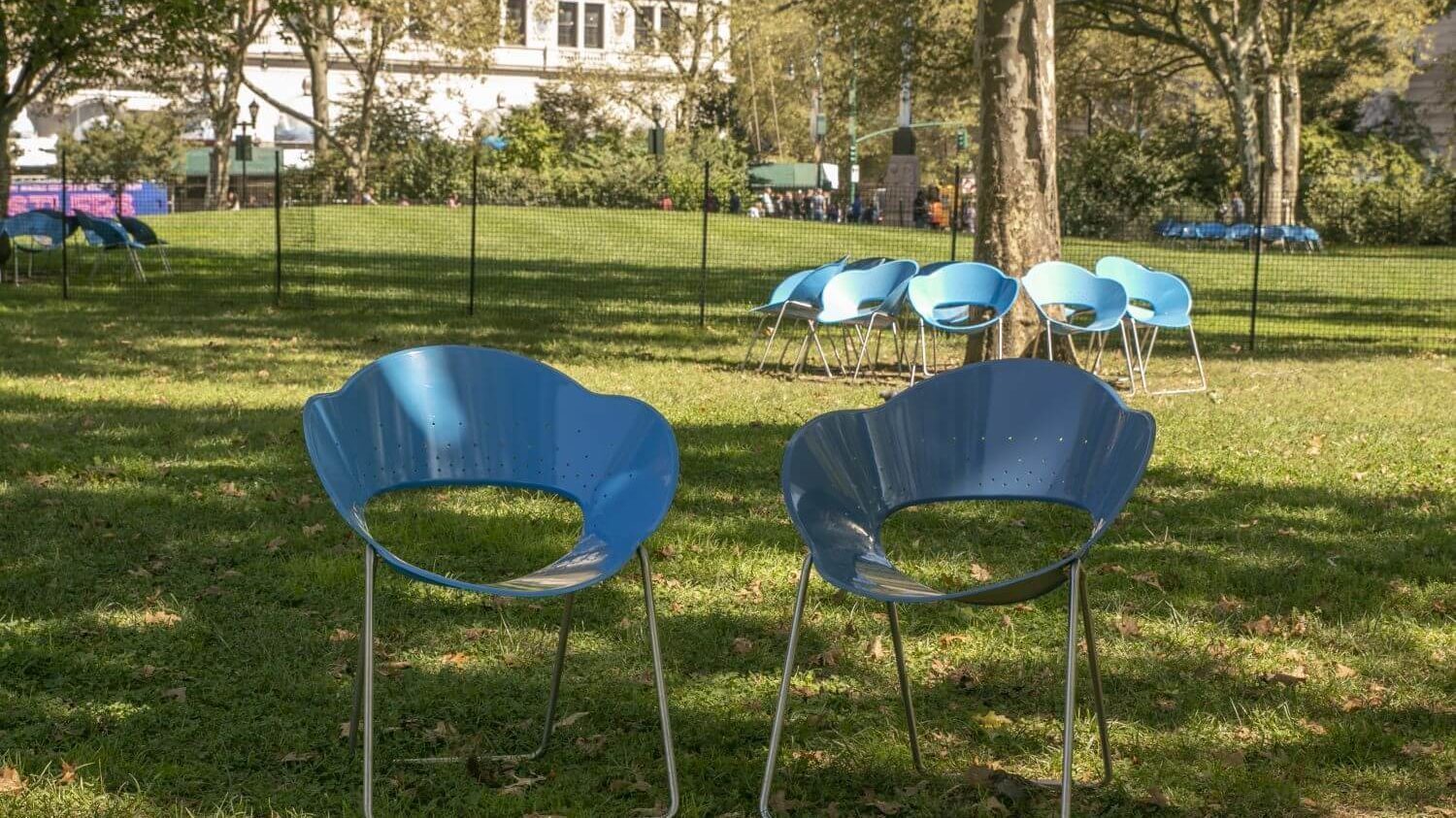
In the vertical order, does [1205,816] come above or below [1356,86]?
below

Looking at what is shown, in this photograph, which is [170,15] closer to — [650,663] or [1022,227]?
[1022,227]

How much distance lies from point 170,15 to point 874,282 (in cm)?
1230

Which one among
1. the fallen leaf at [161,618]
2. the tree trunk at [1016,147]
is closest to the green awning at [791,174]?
the tree trunk at [1016,147]

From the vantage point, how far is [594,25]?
71.9 metres

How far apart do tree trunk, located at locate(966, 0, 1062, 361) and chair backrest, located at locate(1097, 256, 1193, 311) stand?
0.52 m

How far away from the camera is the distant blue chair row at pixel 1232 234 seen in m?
23.5

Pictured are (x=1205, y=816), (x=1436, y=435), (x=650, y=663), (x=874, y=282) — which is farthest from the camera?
(x=874, y=282)

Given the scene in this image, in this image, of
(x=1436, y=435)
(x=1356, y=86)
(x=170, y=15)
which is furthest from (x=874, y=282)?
(x=1356, y=86)

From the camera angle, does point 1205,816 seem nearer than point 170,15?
Yes

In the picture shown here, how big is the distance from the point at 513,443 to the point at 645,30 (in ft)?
177

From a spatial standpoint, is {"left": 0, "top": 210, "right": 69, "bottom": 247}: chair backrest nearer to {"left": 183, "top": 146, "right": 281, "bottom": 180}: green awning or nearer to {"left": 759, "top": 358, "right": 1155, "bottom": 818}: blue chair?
{"left": 759, "top": 358, "right": 1155, "bottom": 818}: blue chair

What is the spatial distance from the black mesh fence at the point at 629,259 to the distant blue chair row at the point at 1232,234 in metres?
0.06

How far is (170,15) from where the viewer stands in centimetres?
A: 2019

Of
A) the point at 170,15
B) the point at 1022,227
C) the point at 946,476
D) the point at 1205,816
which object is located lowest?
the point at 1205,816
